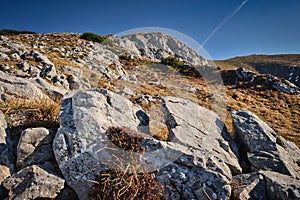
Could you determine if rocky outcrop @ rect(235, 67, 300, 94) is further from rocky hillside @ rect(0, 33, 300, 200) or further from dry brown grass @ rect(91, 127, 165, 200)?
dry brown grass @ rect(91, 127, 165, 200)

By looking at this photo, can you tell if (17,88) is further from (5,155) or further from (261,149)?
(261,149)

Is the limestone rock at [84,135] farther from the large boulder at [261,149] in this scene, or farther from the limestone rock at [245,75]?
the limestone rock at [245,75]

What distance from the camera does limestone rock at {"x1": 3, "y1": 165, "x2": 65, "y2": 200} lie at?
3.53 m

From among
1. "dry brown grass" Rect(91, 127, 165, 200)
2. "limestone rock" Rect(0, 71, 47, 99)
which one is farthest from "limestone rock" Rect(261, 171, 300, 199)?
"limestone rock" Rect(0, 71, 47, 99)

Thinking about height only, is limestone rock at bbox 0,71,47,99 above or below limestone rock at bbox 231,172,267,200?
above

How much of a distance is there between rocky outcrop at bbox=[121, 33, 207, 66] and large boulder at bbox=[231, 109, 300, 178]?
50.3 m

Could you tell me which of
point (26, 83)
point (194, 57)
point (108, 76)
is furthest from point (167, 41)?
point (26, 83)

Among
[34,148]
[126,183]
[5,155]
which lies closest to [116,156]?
[126,183]

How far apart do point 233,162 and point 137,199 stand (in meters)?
3.24

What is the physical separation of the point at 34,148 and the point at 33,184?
4.02ft

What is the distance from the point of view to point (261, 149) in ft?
19.5

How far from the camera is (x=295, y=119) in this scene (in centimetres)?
1836

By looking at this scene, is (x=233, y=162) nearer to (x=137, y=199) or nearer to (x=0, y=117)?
(x=137, y=199)

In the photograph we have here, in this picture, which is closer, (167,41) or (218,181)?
(218,181)
